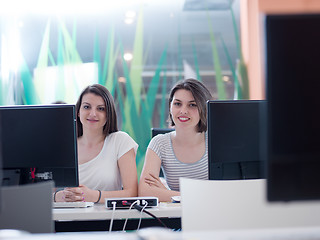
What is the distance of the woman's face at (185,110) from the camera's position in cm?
242

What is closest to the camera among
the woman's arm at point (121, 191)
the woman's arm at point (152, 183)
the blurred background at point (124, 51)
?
the woman's arm at point (121, 191)

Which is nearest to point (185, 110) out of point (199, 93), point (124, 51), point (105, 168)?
point (199, 93)

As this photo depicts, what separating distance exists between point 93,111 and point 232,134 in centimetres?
96

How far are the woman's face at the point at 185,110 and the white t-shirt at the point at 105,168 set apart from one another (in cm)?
32

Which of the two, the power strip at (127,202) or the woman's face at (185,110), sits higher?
the woman's face at (185,110)

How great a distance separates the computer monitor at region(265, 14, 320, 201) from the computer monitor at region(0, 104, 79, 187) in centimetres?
109

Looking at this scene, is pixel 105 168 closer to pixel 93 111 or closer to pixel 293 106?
pixel 93 111

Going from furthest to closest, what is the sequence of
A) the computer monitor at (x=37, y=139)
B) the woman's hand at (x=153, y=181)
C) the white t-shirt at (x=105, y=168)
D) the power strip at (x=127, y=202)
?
the white t-shirt at (x=105, y=168) < the woman's hand at (x=153, y=181) < the power strip at (x=127, y=202) < the computer monitor at (x=37, y=139)

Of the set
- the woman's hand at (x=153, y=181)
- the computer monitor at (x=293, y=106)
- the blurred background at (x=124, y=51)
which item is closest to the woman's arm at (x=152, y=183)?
the woman's hand at (x=153, y=181)

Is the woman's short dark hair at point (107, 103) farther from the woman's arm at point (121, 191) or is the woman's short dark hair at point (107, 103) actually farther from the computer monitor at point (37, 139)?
the computer monitor at point (37, 139)

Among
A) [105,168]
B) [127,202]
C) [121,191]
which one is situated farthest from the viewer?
[105,168]

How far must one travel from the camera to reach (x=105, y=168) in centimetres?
235

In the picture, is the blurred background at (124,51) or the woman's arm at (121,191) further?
the blurred background at (124,51)

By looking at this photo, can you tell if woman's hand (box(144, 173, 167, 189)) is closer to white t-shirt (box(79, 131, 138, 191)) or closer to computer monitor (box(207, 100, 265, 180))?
white t-shirt (box(79, 131, 138, 191))
